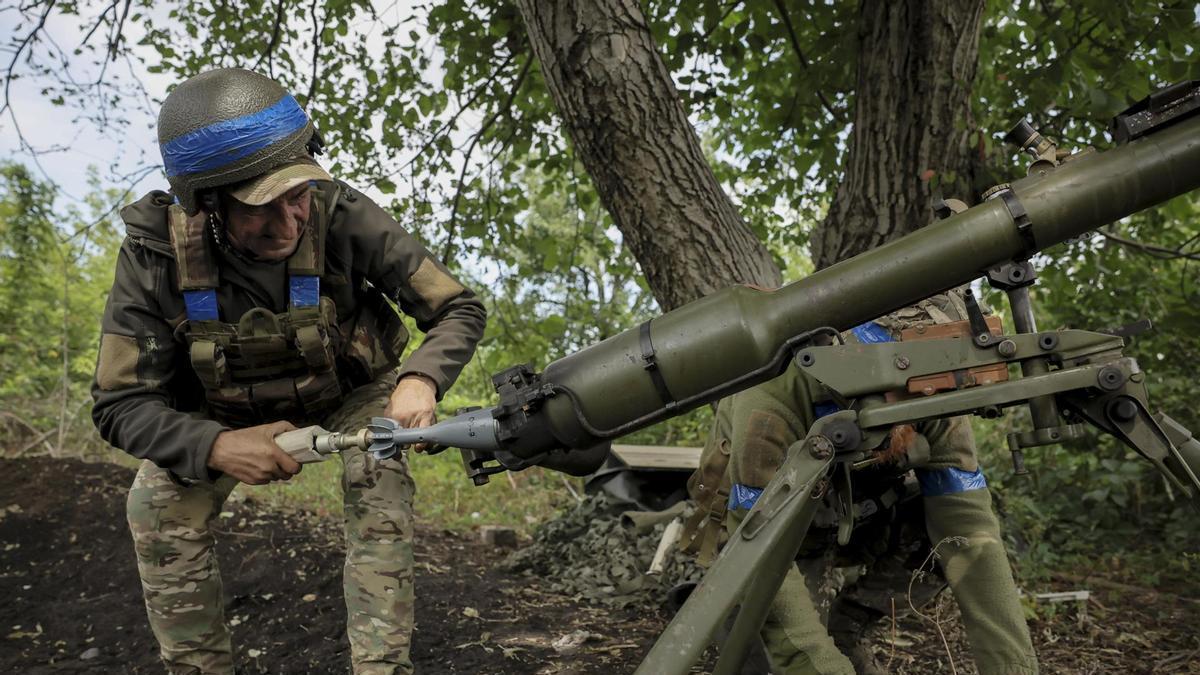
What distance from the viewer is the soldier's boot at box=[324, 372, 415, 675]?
2398mm

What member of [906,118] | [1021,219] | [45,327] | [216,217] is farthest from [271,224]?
[45,327]

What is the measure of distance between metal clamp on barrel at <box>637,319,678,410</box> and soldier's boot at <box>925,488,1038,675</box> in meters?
1.15

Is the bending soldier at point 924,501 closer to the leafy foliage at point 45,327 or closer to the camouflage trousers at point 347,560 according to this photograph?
the camouflage trousers at point 347,560

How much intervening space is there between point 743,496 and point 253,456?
1348 millimetres

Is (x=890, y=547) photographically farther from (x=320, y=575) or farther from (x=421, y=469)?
(x=421, y=469)

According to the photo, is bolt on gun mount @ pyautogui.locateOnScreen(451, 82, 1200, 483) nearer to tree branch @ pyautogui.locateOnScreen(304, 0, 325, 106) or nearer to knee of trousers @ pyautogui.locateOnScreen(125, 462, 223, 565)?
knee of trousers @ pyautogui.locateOnScreen(125, 462, 223, 565)

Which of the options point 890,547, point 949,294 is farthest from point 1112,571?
point 949,294

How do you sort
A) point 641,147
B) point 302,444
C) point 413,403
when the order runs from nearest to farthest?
1. point 302,444
2. point 413,403
3. point 641,147

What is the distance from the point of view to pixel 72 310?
10.5 m

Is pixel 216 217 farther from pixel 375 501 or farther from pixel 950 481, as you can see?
pixel 950 481

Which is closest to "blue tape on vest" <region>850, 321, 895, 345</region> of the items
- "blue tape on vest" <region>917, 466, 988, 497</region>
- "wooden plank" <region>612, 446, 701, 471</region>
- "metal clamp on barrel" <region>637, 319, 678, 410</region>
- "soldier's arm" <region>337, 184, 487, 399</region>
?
"blue tape on vest" <region>917, 466, 988, 497</region>

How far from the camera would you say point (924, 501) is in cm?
286

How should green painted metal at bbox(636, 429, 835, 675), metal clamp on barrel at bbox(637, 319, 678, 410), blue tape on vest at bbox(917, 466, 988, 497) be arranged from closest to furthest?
green painted metal at bbox(636, 429, 835, 675), metal clamp on barrel at bbox(637, 319, 678, 410), blue tape on vest at bbox(917, 466, 988, 497)

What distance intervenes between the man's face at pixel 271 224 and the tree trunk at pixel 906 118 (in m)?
2.29
